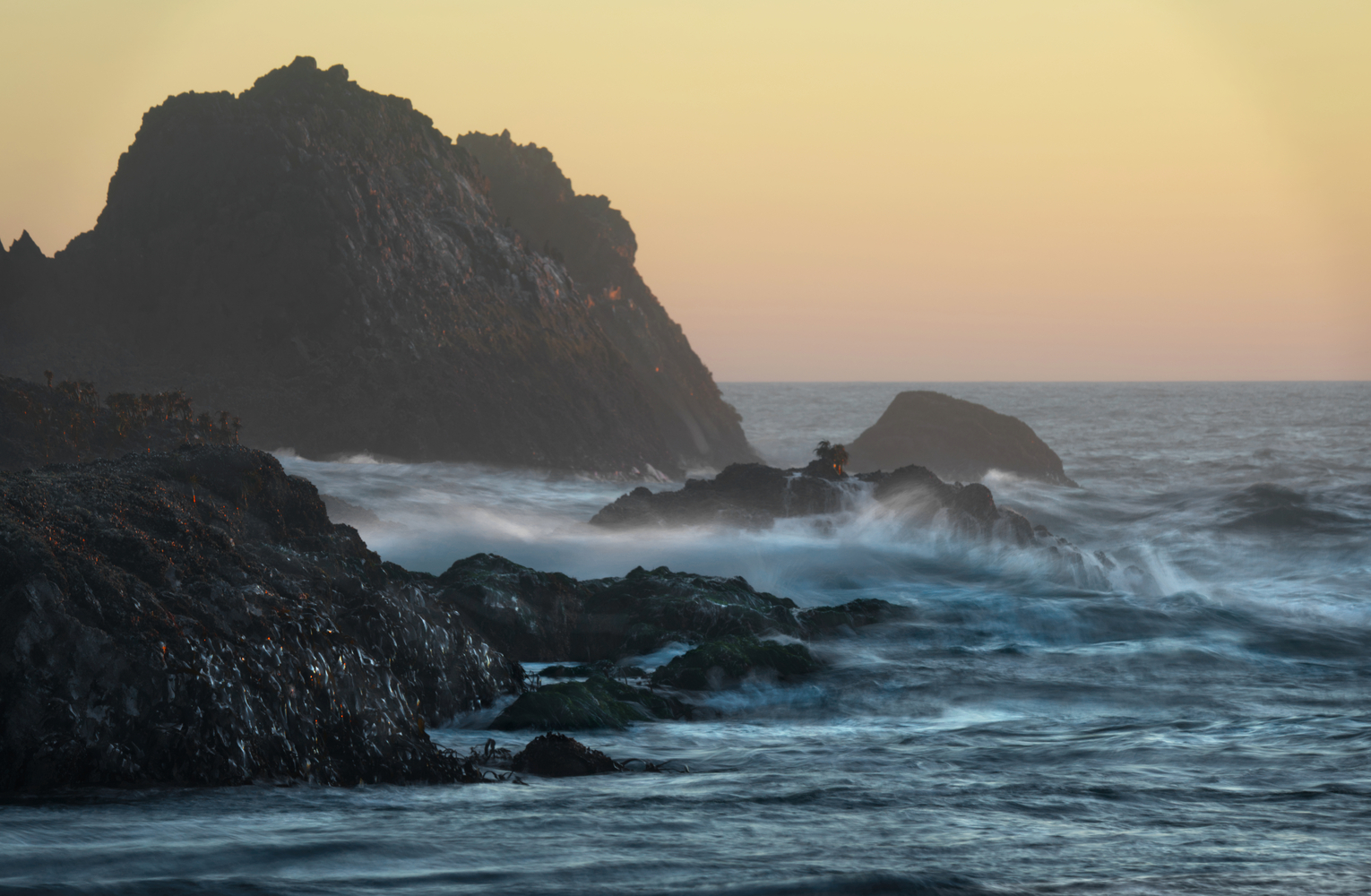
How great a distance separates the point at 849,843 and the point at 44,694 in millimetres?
5438

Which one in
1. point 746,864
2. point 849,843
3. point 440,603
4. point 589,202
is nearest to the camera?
point 746,864

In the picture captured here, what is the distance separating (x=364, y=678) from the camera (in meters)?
9.55

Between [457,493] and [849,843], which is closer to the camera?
[849,843]

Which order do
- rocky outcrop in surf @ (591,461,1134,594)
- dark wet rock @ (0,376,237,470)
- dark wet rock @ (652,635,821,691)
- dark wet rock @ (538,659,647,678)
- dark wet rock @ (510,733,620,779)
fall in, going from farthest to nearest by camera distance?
dark wet rock @ (0,376,237,470)
rocky outcrop in surf @ (591,461,1134,594)
dark wet rock @ (538,659,647,678)
dark wet rock @ (652,635,821,691)
dark wet rock @ (510,733,620,779)

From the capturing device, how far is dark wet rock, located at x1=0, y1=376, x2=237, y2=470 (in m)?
25.1

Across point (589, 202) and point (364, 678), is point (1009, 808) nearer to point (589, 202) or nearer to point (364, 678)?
point (364, 678)

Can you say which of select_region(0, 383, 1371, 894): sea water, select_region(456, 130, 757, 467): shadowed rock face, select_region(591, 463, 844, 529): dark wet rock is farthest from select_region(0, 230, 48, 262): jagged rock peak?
select_region(591, 463, 844, 529): dark wet rock

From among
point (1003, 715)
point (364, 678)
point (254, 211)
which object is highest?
point (254, 211)

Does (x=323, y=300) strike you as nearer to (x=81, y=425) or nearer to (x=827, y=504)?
(x=81, y=425)

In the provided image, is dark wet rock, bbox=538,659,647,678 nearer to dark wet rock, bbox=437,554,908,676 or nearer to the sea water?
dark wet rock, bbox=437,554,908,676

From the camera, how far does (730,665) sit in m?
13.3

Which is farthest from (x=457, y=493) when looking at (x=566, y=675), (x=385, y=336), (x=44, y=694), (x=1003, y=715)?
(x=44, y=694)

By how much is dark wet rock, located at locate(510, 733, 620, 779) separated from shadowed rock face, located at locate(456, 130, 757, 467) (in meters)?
44.8

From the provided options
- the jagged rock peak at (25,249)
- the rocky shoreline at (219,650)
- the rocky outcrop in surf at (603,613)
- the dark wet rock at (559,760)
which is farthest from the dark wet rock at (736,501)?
the jagged rock peak at (25,249)
